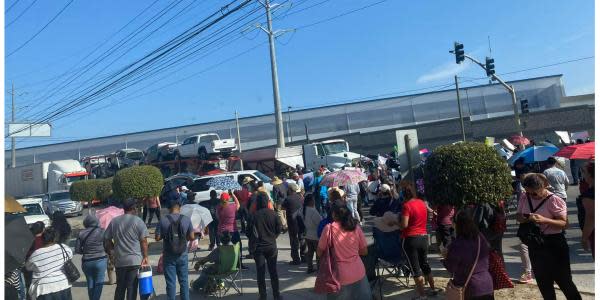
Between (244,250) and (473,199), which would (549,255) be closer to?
(473,199)

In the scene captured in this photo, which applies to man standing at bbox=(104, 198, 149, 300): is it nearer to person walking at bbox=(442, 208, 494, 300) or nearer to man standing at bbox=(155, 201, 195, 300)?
man standing at bbox=(155, 201, 195, 300)

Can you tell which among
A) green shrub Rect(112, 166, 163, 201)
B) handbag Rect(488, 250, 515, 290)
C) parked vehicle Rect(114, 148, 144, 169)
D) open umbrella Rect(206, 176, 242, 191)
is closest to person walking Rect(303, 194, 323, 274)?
handbag Rect(488, 250, 515, 290)

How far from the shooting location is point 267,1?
96.1 ft

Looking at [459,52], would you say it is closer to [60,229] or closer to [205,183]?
[205,183]

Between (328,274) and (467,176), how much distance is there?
101 inches

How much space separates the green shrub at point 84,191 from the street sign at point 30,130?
293cm

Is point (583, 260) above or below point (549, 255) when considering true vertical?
below

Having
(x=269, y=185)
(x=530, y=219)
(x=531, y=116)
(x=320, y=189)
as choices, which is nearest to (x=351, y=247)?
(x=530, y=219)

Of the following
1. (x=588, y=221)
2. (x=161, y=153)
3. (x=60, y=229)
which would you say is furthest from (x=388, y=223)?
(x=161, y=153)

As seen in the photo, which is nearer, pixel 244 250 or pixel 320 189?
pixel 244 250

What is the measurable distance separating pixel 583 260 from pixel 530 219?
3.99 meters

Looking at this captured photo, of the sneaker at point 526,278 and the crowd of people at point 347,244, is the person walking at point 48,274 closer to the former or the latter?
the crowd of people at point 347,244

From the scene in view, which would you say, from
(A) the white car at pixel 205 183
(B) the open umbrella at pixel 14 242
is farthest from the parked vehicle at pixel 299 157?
(B) the open umbrella at pixel 14 242

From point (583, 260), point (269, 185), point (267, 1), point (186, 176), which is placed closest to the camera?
point (583, 260)
